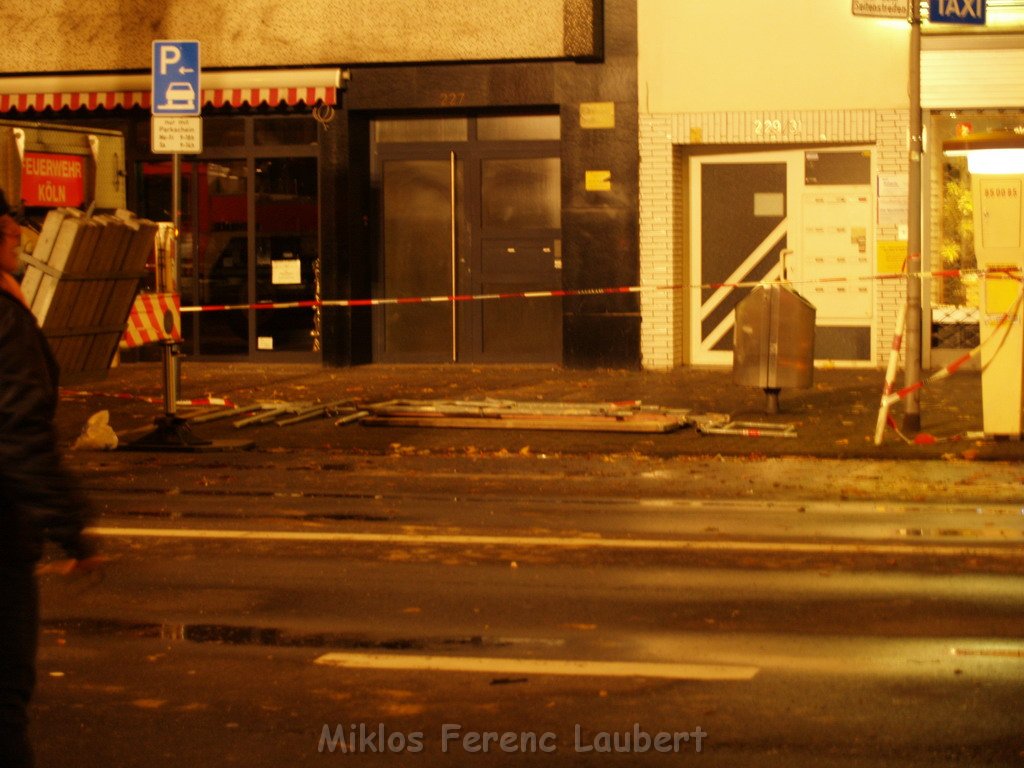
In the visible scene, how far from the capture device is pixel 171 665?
6.31 m

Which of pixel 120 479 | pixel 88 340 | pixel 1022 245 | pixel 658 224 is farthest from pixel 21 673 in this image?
pixel 658 224

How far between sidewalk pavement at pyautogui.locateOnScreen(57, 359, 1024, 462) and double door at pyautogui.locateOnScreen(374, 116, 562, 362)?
53cm

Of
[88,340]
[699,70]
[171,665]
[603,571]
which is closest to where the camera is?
[171,665]

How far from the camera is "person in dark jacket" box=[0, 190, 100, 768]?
3.96m

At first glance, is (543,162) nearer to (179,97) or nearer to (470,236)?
(470,236)

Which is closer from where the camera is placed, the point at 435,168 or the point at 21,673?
the point at 21,673

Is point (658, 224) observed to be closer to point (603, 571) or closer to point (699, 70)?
point (699, 70)

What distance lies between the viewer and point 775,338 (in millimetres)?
13812

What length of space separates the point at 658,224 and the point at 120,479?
360 inches

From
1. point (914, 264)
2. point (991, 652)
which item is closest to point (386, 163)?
point (914, 264)

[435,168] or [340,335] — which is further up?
[435,168]

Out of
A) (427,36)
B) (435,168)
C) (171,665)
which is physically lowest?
(171,665)

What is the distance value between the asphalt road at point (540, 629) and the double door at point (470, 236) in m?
8.90

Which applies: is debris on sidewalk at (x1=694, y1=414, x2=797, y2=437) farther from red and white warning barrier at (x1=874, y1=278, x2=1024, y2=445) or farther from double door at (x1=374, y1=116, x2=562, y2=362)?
double door at (x1=374, y1=116, x2=562, y2=362)
